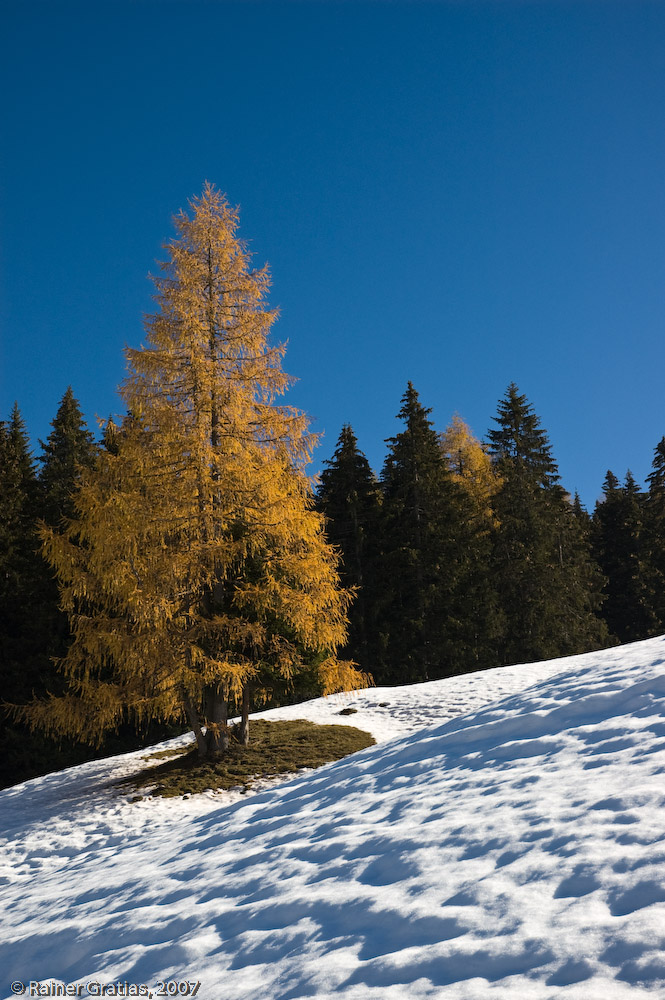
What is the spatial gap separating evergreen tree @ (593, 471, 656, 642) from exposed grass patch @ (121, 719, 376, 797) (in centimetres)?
2475

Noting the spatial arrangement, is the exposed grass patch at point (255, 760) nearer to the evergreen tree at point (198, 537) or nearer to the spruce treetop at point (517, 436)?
the evergreen tree at point (198, 537)

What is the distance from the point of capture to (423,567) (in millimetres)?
24844

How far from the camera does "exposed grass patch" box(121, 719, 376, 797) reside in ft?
35.0

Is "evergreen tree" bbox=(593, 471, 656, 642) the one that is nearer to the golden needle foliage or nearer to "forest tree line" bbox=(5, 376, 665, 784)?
"forest tree line" bbox=(5, 376, 665, 784)

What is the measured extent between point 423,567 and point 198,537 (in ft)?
48.4

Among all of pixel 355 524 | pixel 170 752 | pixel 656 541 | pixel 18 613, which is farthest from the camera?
pixel 656 541

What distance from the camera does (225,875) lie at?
14.2 feet

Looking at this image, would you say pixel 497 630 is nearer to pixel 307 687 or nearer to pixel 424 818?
pixel 307 687

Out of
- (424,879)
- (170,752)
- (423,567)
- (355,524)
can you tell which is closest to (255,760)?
(170,752)

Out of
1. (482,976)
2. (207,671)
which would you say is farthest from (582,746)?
(207,671)

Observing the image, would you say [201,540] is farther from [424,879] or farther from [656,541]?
Result: [656,541]

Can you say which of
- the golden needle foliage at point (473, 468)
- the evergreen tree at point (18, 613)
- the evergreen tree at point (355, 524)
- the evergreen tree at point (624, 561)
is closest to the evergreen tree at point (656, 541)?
the evergreen tree at point (624, 561)

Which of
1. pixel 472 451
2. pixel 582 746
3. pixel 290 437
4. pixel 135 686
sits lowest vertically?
pixel 582 746

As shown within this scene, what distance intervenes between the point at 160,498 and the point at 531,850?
928 cm
